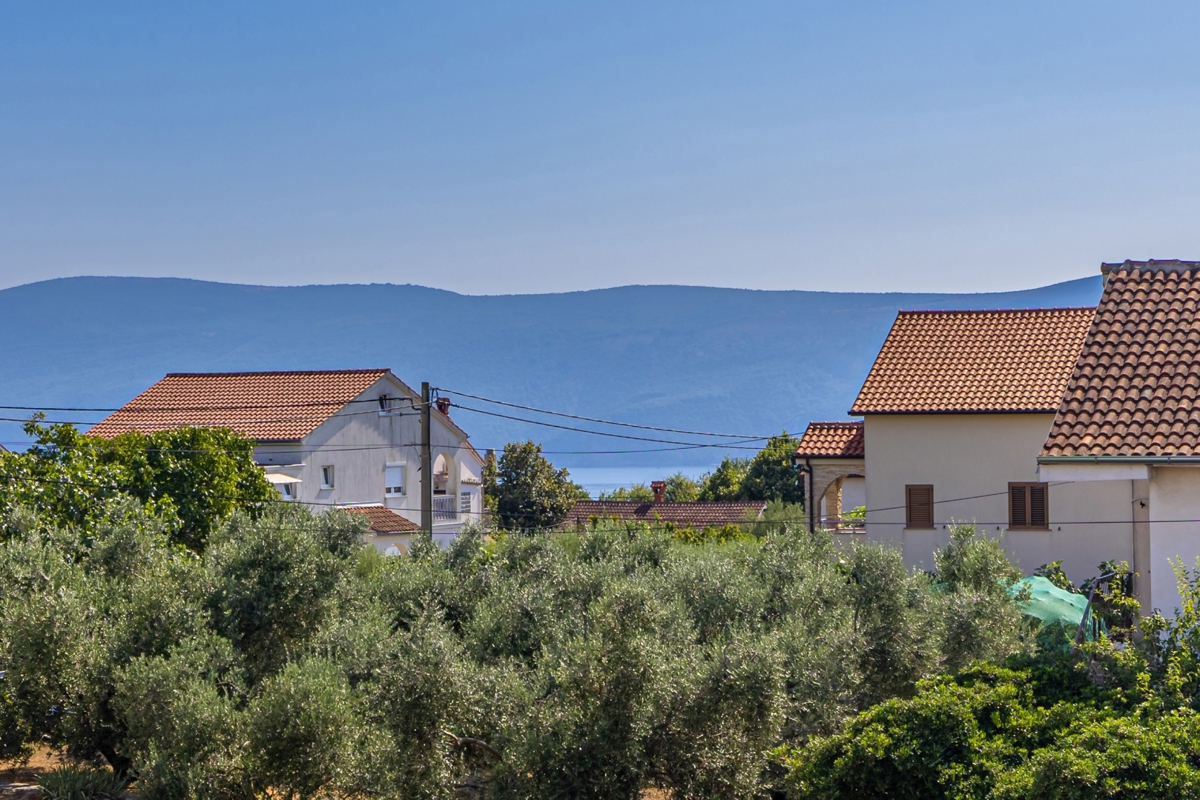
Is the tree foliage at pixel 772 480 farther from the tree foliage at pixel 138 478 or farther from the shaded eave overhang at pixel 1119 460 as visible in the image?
the shaded eave overhang at pixel 1119 460

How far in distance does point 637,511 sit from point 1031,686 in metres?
64.3

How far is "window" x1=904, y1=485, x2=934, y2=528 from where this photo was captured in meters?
30.2

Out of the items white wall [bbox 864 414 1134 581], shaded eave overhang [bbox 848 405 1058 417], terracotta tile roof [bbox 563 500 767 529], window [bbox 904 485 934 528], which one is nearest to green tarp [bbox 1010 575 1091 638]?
white wall [bbox 864 414 1134 581]

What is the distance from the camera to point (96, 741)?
15273 mm

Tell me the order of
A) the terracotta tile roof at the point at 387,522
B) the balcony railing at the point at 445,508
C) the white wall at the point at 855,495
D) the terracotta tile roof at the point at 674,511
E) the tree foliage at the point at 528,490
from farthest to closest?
1. the tree foliage at the point at 528,490
2. the terracotta tile roof at the point at 674,511
3. the white wall at the point at 855,495
4. the balcony railing at the point at 445,508
5. the terracotta tile roof at the point at 387,522

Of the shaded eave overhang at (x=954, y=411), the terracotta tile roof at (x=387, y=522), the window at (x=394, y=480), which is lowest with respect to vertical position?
the terracotta tile roof at (x=387, y=522)

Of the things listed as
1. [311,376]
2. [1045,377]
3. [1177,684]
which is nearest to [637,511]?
[311,376]

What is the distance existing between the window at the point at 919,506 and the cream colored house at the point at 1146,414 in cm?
1320

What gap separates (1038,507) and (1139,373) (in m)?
15.2

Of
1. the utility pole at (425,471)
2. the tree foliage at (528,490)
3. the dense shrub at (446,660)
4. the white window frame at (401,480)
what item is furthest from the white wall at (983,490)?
the tree foliage at (528,490)

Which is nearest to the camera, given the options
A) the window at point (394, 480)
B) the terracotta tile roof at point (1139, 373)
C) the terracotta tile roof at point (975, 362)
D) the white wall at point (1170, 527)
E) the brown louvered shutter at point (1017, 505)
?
the white wall at point (1170, 527)

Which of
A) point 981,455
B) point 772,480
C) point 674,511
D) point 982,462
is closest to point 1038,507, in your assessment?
point 982,462

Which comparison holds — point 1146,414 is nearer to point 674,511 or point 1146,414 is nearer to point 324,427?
point 324,427

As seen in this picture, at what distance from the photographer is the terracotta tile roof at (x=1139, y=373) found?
13.6 meters
